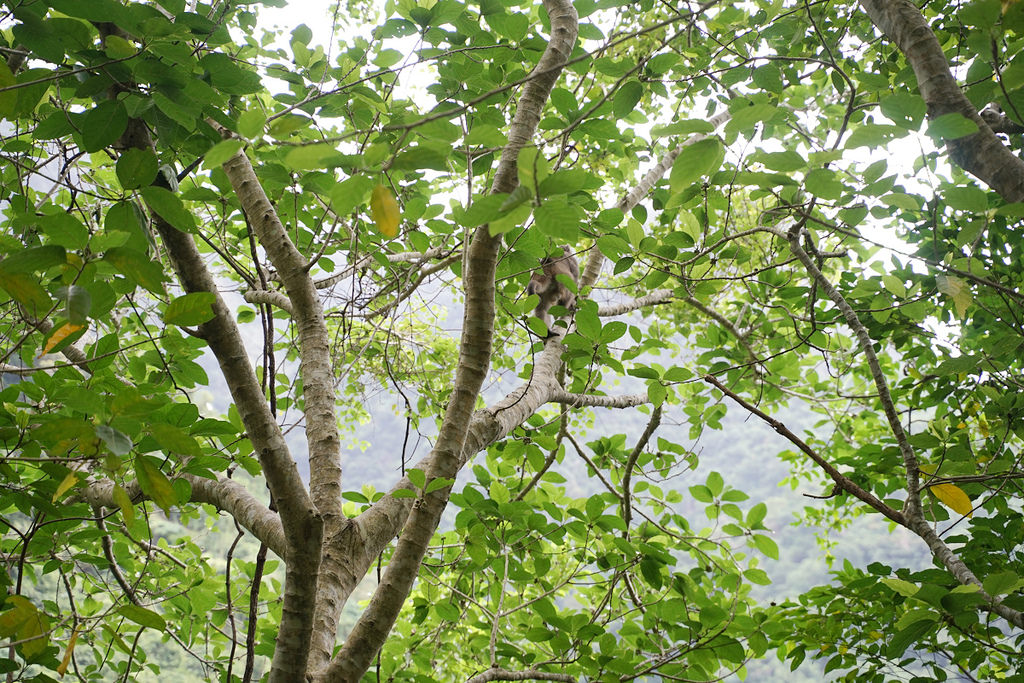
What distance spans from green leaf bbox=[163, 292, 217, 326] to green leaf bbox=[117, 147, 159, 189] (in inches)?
7.8

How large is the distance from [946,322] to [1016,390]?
2.66ft

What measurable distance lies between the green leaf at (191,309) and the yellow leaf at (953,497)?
155 cm

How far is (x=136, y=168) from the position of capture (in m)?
0.97

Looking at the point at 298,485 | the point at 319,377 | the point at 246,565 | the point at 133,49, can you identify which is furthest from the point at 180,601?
the point at 133,49

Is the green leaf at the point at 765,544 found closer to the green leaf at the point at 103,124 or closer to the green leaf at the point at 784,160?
the green leaf at the point at 784,160

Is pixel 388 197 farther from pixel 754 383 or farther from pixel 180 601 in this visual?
pixel 754 383

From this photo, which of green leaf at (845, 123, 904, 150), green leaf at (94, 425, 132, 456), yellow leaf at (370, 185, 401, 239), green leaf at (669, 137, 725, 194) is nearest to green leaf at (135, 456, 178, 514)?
green leaf at (94, 425, 132, 456)

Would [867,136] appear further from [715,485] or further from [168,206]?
[715,485]

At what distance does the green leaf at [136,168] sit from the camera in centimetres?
96

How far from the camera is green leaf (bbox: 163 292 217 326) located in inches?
38.2

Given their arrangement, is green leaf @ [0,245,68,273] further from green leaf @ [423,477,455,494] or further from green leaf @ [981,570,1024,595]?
green leaf @ [981,570,1024,595]

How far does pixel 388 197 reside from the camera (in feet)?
2.64

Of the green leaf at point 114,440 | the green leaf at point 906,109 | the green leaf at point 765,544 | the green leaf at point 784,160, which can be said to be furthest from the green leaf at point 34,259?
the green leaf at point 765,544

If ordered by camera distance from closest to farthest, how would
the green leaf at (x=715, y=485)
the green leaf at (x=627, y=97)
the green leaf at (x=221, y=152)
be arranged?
1. the green leaf at (x=221, y=152)
2. the green leaf at (x=627, y=97)
3. the green leaf at (x=715, y=485)
